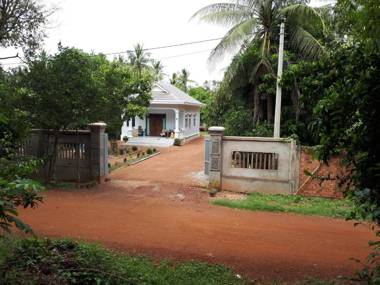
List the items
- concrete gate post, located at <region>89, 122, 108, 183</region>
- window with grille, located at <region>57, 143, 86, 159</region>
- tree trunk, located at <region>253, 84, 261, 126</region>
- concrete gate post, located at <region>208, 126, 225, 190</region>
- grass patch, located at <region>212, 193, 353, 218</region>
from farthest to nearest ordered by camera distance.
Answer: tree trunk, located at <region>253, 84, 261, 126</region> < window with grille, located at <region>57, 143, 86, 159</region> < concrete gate post, located at <region>89, 122, 108, 183</region> < concrete gate post, located at <region>208, 126, 225, 190</region> < grass patch, located at <region>212, 193, 353, 218</region>

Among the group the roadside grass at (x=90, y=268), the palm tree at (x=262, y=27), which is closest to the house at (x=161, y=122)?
the palm tree at (x=262, y=27)

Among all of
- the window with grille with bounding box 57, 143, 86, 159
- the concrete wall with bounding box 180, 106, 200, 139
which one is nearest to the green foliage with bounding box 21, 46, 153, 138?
the window with grille with bounding box 57, 143, 86, 159

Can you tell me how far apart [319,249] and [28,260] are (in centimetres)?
510

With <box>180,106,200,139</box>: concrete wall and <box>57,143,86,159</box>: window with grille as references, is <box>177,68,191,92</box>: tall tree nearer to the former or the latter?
<box>180,106,200,139</box>: concrete wall

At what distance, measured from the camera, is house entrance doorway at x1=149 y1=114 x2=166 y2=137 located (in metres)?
29.3

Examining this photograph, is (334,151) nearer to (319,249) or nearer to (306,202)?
(319,249)

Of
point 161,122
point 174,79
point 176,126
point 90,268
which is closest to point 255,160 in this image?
point 90,268

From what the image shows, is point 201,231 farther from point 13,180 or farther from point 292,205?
point 13,180

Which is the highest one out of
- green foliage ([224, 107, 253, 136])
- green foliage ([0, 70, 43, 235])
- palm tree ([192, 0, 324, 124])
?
palm tree ([192, 0, 324, 124])

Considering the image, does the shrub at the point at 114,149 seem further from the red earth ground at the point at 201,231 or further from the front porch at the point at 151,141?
the red earth ground at the point at 201,231

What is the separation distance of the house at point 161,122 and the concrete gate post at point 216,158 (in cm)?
1445

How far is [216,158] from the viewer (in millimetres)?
12352

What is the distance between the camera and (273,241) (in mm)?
7340

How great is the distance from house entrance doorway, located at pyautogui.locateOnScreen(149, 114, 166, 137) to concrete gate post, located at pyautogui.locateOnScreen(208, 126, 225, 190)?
17164 millimetres
